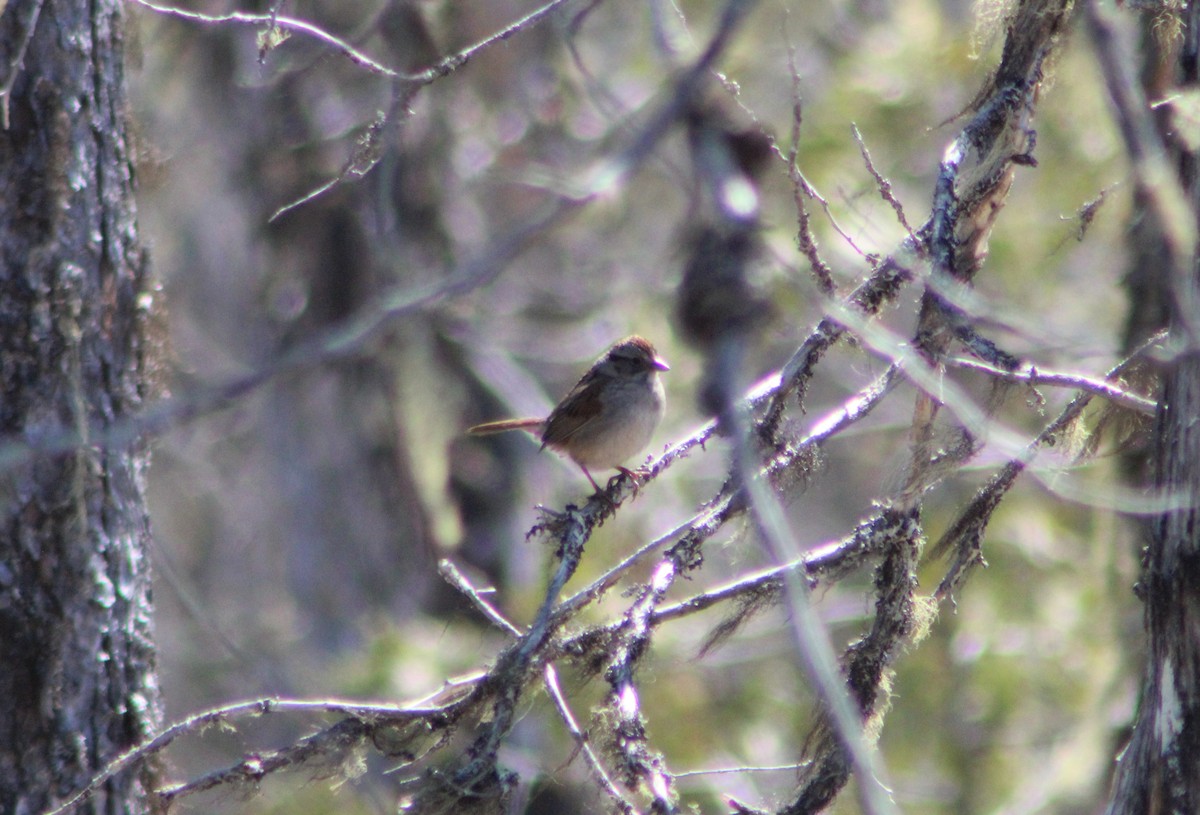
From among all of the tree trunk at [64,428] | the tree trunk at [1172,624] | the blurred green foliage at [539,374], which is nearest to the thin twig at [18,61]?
the tree trunk at [64,428]

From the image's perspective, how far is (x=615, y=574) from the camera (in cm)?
305

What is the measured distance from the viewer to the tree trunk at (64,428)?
2.98 m

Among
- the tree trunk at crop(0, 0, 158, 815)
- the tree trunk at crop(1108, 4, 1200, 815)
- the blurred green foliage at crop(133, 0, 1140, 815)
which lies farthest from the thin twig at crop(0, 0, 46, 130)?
the blurred green foliage at crop(133, 0, 1140, 815)

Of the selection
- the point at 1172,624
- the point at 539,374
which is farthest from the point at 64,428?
the point at 539,374

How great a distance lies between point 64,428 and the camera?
3.03m

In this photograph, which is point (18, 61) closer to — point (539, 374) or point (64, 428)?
point (64, 428)

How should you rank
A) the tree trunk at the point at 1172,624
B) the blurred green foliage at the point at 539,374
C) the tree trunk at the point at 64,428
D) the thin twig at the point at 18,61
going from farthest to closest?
the blurred green foliage at the point at 539,374, the tree trunk at the point at 64,428, the thin twig at the point at 18,61, the tree trunk at the point at 1172,624

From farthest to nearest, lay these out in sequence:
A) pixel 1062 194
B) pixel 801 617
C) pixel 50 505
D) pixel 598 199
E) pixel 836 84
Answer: pixel 836 84 < pixel 1062 194 < pixel 50 505 < pixel 801 617 < pixel 598 199

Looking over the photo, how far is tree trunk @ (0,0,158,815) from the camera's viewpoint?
2980 mm

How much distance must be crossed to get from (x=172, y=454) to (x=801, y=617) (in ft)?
28.2

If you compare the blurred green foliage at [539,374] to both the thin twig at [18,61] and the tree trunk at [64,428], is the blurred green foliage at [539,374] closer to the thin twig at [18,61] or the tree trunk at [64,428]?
the tree trunk at [64,428]

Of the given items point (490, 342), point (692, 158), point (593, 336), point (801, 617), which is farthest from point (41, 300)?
point (593, 336)

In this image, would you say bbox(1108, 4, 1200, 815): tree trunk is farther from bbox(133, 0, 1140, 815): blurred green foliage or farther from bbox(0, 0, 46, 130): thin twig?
bbox(133, 0, 1140, 815): blurred green foliage

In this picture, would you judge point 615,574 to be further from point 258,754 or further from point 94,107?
point 94,107
